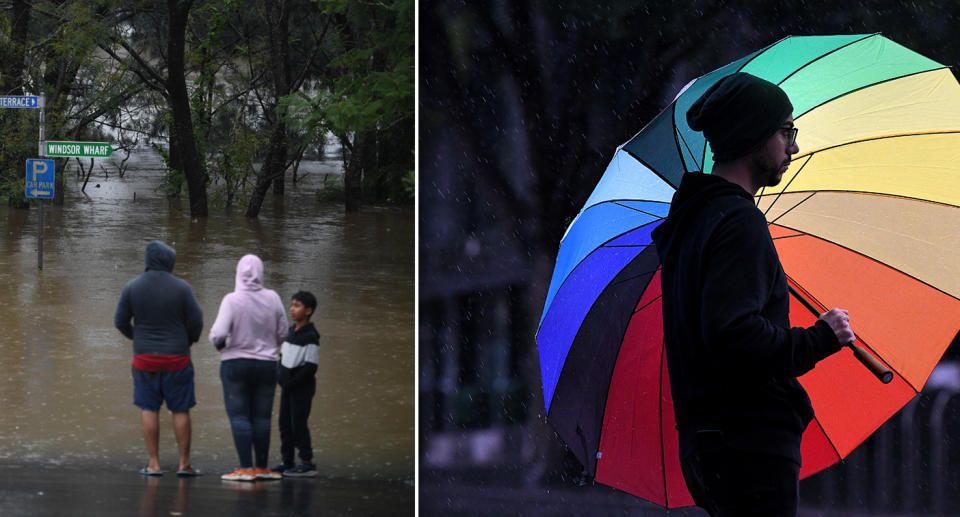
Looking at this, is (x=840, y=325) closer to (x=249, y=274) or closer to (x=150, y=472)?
(x=249, y=274)

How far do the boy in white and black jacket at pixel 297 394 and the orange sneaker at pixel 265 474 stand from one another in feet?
0.07

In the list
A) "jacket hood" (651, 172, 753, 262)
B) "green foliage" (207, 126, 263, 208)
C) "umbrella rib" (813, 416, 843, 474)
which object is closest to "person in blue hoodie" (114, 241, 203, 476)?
"green foliage" (207, 126, 263, 208)

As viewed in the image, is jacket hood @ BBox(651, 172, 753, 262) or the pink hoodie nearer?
jacket hood @ BBox(651, 172, 753, 262)

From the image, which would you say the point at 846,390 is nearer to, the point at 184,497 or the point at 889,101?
the point at 889,101

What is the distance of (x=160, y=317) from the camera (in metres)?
5.55

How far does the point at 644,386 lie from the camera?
2852 millimetres

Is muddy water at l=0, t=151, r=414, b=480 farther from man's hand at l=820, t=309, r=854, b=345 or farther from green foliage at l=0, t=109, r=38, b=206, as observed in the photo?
man's hand at l=820, t=309, r=854, b=345

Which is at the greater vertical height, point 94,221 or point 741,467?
point 94,221

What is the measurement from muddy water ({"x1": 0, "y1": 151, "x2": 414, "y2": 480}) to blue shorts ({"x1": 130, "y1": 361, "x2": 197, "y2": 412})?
60 millimetres

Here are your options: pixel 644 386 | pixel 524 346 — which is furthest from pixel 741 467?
pixel 524 346

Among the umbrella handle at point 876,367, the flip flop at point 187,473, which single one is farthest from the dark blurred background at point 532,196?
the umbrella handle at point 876,367

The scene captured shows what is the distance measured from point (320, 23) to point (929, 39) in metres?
3.03

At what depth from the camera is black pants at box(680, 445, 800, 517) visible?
1906 mm

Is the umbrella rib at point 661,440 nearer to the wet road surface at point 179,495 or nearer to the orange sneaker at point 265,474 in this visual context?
the wet road surface at point 179,495
